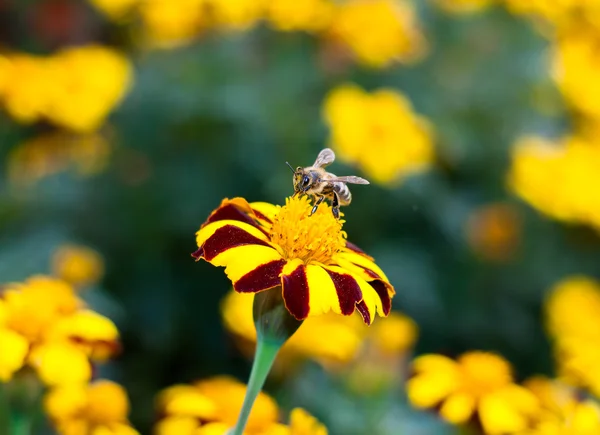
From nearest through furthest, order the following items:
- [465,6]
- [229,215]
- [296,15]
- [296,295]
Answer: [296,295] → [229,215] → [296,15] → [465,6]

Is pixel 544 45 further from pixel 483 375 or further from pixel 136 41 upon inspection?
pixel 483 375

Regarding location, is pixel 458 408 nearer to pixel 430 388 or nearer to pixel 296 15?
pixel 430 388

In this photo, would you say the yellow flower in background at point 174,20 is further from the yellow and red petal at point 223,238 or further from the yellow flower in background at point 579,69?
Answer: the yellow and red petal at point 223,238

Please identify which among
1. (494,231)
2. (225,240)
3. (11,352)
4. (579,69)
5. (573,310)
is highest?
(579,69)

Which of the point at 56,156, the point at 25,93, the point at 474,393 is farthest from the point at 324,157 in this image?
the point at 56,156

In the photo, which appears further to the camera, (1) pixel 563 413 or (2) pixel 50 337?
(1) pixel 563 413

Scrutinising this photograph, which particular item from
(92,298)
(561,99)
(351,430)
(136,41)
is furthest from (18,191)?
(561,99)

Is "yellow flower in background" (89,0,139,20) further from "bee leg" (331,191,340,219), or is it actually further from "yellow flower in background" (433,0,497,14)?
"bee leg" (331,191,340,219)
